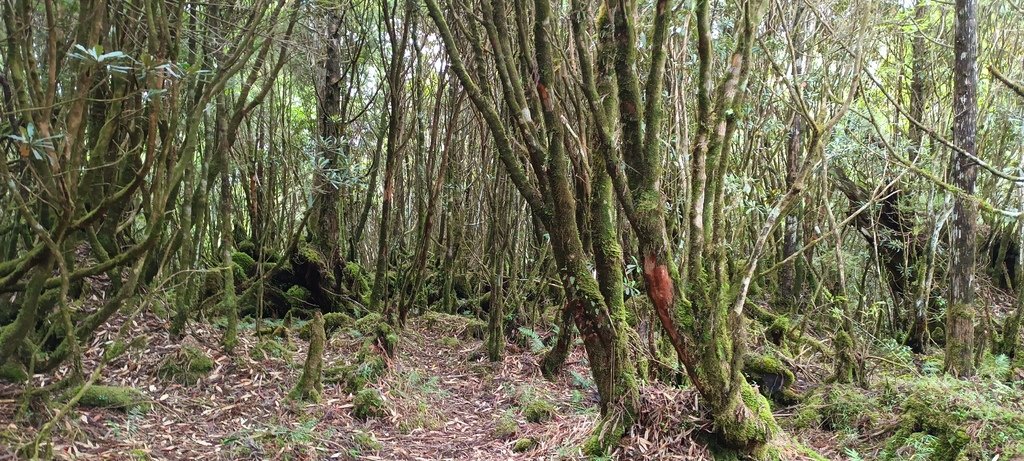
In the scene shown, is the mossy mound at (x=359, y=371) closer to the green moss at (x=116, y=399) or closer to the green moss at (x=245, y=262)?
the green moss at (x=116, y=399)

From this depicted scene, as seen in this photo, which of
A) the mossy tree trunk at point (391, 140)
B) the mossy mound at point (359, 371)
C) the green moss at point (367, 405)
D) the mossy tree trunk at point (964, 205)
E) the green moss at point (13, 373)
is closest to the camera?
the green moss at point (13, 373)

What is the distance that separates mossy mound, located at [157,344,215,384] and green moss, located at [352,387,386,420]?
1176 mm

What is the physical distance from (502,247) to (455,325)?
67.4 inches

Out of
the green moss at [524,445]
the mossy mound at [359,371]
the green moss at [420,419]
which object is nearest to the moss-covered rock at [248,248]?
the mossy mound at [359,371]

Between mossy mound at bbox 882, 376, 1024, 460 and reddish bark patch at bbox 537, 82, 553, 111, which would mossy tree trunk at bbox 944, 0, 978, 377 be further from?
reddish bark patch at bbox 537, 82, 553, 111

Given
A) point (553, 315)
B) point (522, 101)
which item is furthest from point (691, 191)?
point (553, 315)

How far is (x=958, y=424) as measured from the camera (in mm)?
4832

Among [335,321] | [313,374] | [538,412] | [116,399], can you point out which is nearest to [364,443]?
[313,374]

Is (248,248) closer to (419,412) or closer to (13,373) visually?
(419,412)

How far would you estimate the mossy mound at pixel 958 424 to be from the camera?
4.55 metres

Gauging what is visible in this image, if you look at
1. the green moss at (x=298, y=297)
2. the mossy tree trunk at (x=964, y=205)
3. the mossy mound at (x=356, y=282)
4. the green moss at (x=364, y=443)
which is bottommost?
the green moss at (x=364, y=443)

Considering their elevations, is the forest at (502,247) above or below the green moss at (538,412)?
above

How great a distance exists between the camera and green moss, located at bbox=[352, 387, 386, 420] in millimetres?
5172

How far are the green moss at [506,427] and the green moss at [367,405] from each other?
959 millimetres
